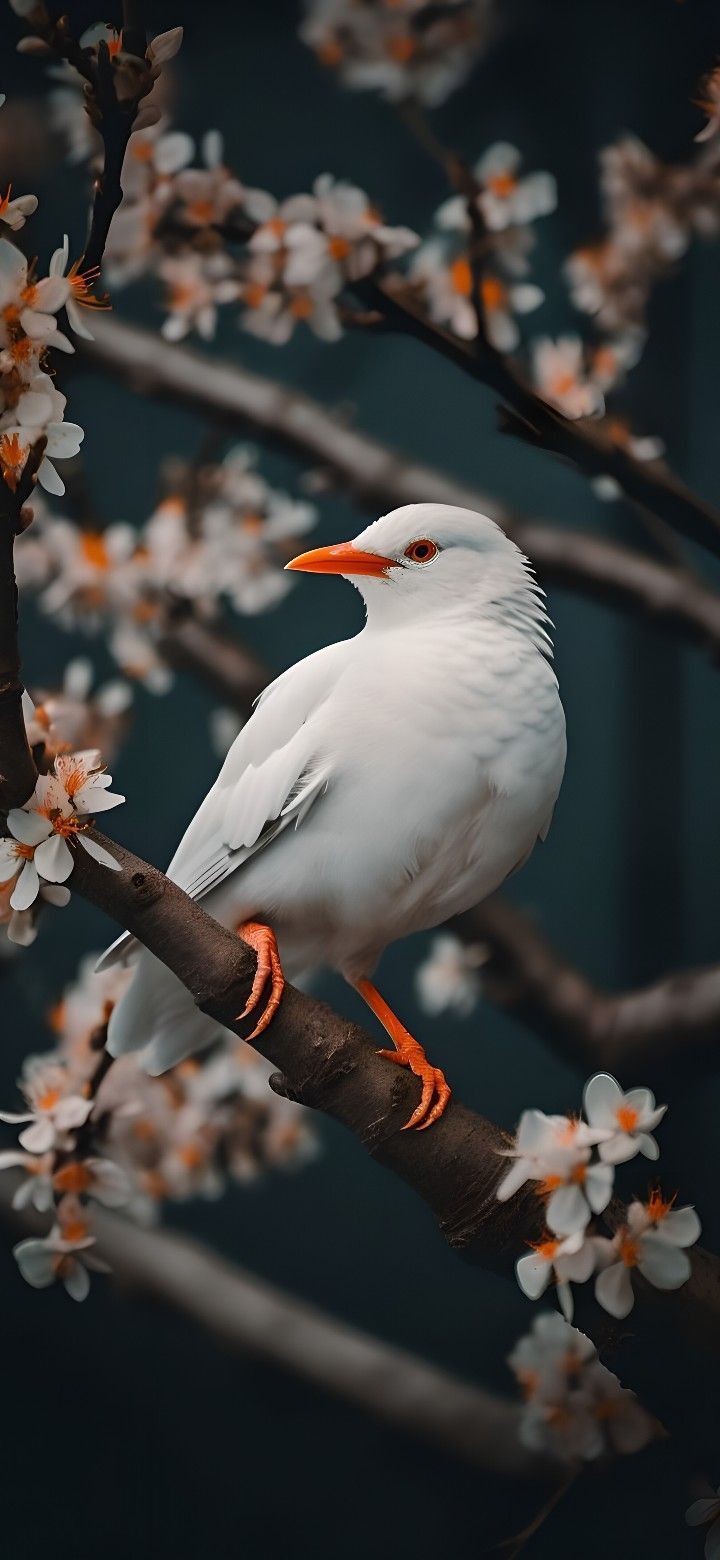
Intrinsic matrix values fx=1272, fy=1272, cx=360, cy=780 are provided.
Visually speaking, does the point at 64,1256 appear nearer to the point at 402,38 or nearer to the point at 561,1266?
the point at 561,1266

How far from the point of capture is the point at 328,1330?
3.50 feet

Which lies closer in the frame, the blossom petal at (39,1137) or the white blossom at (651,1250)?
the white blossom at (651,1250)

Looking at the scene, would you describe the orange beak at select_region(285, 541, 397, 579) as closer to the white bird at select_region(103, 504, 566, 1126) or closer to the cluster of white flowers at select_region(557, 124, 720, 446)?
the white bird at select_region(103, 504, 566, 1126)

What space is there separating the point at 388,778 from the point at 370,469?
0.39 meters

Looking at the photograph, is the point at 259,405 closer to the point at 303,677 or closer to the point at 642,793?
the point at 303,677

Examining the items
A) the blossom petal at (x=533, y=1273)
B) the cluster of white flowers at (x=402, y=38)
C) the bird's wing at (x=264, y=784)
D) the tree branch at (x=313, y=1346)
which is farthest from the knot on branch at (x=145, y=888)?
the cluster of white flowers at (x=402, y=38)

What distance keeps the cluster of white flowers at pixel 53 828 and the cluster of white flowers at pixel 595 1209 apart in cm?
33

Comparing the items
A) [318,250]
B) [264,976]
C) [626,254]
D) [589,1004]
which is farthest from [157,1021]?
[626,254]

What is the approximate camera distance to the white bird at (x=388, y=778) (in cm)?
83

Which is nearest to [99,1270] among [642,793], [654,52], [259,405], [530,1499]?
[530,1499]

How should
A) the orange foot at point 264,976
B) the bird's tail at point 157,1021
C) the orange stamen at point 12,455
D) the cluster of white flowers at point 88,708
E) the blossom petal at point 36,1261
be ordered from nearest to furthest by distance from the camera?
the orange stamen at point 12,455
the orange foot at point 264,976
the bird's tail at point 157,1021
the blossom petal at point 36,1261
the cluster of white flowers at point 88,708

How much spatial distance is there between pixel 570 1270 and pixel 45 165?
994 mm

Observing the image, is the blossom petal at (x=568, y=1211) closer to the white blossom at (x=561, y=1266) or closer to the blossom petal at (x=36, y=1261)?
the white blossom at (x=561, y=1266)

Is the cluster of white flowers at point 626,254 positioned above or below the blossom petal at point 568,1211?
above
